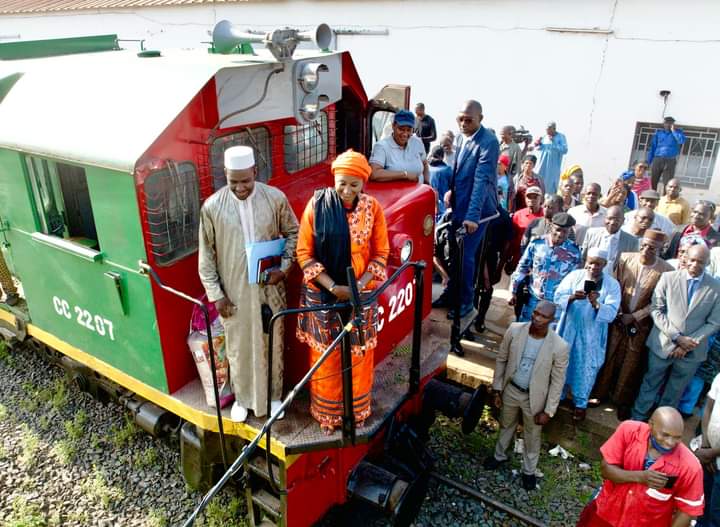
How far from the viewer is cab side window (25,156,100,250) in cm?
414

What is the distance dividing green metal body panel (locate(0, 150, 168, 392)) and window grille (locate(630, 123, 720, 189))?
1084 cm

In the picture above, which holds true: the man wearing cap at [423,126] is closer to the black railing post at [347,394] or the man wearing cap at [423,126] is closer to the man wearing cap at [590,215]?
the man wearing cap at [590,215]

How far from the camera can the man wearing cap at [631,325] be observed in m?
4.75

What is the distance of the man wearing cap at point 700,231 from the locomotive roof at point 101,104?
14.2 feet

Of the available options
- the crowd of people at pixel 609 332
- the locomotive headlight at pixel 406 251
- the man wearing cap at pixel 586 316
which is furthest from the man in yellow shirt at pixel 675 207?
the locomotive headlight at pixel 406 251

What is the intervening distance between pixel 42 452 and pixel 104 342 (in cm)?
156

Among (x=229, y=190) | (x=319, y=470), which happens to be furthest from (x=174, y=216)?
(x=319, y=470)

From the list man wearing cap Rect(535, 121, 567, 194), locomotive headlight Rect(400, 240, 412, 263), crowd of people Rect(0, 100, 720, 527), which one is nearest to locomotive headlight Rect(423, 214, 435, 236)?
crowd of people Rect(0, 100, 720, 527)

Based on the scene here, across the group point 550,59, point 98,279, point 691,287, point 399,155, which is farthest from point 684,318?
point 550,59

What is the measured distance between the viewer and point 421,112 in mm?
9664

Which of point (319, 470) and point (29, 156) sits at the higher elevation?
point (29, 156)

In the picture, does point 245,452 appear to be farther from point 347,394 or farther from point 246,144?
point 246,144

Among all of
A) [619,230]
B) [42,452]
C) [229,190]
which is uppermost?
[229,190]

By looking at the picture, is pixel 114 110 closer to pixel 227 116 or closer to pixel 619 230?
pixel 227 116
